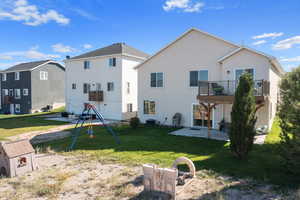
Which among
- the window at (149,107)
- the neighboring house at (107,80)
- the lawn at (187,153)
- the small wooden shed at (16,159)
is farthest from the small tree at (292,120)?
the neighboring house at (107,80)

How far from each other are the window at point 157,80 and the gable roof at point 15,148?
456 inches

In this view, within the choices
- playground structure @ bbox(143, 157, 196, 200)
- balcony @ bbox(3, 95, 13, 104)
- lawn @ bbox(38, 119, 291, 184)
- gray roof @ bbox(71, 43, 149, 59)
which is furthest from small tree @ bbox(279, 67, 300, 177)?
balcony @ bbox(3, 95, 13, 104)

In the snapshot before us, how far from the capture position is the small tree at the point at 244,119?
7379 mm

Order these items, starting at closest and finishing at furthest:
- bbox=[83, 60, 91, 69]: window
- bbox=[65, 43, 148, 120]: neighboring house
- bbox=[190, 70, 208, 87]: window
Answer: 1. bbox=[190, 70, 208, 87]: window
2. bbox=[65, 43, 148, 120]: neighboring house
3. bbox=[83, 60, 91, 69]: window

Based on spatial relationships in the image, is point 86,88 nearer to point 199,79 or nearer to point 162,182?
point 199,79

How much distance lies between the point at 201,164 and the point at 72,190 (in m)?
4.79

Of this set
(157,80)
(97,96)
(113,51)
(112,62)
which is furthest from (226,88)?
(97,96)

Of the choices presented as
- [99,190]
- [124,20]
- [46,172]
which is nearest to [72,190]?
[99,190]

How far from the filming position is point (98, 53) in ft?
73.8

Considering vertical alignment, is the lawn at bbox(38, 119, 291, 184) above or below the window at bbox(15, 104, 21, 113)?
below

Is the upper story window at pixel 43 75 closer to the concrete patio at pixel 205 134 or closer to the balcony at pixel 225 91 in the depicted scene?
the concrete patio at pixel 205 134

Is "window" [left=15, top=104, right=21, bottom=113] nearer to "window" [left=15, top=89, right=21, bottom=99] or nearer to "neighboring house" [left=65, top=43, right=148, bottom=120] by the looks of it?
"window" [left=15, top=89, right=21, bottom=99]

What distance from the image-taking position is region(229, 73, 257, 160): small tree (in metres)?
7.38

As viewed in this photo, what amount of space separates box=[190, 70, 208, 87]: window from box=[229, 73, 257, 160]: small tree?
282 inches
